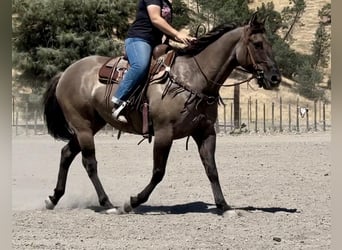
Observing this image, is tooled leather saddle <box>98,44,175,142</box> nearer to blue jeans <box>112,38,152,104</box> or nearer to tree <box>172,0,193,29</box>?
blue jeans <box>112,38,152,104</box>

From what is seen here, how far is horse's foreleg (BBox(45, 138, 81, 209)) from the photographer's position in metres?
6.98

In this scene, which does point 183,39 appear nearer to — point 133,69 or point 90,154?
point 133,69

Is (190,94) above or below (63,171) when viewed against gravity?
above

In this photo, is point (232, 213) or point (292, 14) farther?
point (292, 14)

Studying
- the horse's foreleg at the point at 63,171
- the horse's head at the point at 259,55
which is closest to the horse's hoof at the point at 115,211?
the horse's foreleg at the point at 63,171

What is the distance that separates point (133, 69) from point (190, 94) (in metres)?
0.55

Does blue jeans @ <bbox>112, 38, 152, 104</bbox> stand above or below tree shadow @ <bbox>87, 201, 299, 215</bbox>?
above

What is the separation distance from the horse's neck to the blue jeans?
1.64 ft

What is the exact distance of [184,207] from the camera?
6961 millimetres

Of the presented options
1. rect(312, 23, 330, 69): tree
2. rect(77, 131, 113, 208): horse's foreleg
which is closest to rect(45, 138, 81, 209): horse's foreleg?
rect(77, 131, 113, 208): horse's foreleg

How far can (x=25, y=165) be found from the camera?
11.6m

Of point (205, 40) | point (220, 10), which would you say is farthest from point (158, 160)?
point (220, 10)

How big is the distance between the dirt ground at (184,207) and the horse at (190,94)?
46 cm

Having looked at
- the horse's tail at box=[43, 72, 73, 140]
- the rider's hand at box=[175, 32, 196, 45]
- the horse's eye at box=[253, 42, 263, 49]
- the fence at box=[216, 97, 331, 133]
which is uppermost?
the rider's hand at box=[175, 32, 196, 45]
